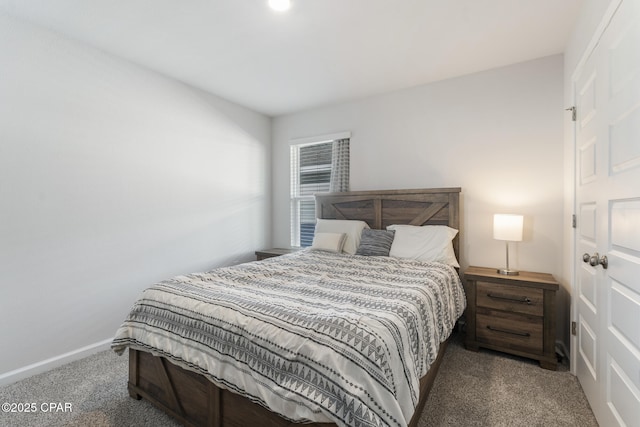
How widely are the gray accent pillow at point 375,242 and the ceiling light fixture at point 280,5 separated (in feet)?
7.00

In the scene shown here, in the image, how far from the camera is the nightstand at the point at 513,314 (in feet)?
7.15

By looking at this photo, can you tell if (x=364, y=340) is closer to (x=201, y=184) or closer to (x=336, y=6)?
(x=336, y=6)

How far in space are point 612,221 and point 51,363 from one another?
12.5 ft

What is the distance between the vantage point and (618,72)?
1.35 m

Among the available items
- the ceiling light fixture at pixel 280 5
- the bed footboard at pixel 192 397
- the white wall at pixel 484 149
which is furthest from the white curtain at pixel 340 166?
the bed footboard at pixel 192 397

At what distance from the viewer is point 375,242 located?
2.95m

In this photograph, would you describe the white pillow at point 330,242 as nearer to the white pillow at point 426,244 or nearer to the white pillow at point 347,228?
the white pillow at point 347,228

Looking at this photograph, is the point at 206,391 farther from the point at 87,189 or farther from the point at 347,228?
the point at 347,228

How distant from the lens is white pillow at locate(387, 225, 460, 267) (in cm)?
261

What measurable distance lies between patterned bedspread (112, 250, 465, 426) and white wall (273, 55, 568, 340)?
122cm

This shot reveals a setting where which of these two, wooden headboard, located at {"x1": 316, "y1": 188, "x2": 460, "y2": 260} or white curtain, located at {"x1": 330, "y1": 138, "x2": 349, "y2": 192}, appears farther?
white curtain, located at {"x1": 330, "y1": 138, "x2": 349, "y2": 192}

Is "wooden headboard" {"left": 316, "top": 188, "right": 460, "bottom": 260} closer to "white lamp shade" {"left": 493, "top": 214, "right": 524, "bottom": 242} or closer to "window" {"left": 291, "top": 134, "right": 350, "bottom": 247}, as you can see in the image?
"window" {"left": 291, "top": 134, "right": 350, "bottom": 247}

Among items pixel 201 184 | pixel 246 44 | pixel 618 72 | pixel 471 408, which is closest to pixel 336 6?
pixel 246 44

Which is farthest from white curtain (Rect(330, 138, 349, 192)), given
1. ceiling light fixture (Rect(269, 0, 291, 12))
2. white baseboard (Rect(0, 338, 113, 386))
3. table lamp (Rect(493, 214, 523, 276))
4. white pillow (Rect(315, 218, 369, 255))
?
white baseboard (Rect(0, 338, 113, 386))
